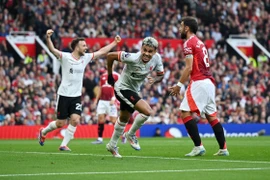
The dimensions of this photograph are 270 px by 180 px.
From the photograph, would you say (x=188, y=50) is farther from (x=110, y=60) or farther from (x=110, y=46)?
(x=110, y=46)

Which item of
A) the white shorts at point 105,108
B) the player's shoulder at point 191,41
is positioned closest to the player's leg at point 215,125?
the player's shoulder at point 191,41

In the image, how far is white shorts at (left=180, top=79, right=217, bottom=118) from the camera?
1475 centimetres

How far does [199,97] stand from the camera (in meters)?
14.8

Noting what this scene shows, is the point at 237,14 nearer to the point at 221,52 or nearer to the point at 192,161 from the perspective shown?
the point at 221,52

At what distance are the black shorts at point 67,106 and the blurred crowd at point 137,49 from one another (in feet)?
38.8

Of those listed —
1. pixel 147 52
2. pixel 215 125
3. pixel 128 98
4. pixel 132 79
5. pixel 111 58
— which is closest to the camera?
pixel 147 52

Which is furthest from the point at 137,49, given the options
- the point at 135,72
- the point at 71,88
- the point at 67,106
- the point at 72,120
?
the point at 135,72

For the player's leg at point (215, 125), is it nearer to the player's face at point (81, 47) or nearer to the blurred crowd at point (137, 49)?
the player's face at point (81, 47)

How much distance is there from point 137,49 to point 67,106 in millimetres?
17900

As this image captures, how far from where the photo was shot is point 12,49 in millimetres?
33250

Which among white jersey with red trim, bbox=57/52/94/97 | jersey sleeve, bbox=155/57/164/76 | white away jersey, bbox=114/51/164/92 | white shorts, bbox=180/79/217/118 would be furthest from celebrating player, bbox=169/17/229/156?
white jersey with red trim, bbox=57/52/94/97

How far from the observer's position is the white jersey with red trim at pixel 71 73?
1762cm

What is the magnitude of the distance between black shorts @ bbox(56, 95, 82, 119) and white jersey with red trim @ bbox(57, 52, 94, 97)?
0.12 metres

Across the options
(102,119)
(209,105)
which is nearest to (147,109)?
(209,105)
